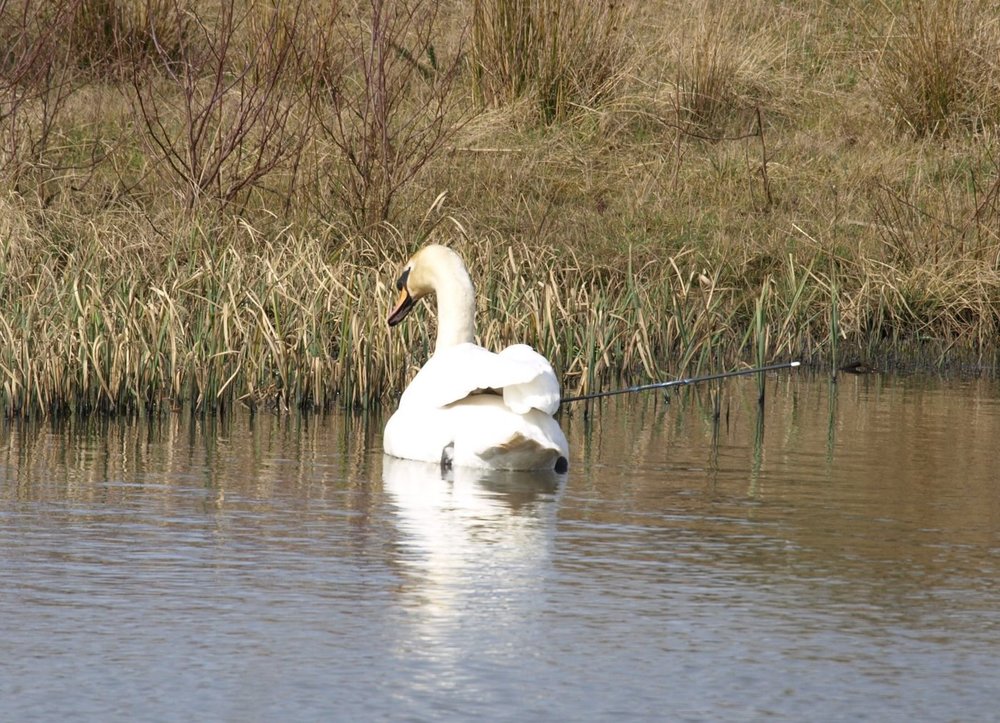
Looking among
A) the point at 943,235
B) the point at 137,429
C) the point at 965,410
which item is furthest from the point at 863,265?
the point at 137,429

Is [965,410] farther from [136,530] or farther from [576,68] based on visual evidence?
[576,68]

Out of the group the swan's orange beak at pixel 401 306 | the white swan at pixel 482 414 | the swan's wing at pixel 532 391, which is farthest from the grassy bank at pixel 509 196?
the swan's wing at pixel 532 391

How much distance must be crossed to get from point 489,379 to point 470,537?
52.3 inches

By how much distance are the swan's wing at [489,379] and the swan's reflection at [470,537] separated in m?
0.33

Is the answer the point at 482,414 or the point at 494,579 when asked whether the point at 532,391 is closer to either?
the point at 482,414

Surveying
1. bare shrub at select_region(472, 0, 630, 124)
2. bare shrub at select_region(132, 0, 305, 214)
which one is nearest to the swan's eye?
bare shrub at select_region(132, 0, 305, 214)

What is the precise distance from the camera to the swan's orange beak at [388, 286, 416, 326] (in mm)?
9672

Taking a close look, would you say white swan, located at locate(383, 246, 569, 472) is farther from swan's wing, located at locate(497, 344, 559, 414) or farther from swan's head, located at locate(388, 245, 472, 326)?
swan's head, located at locate(388, 245, 472, 326)

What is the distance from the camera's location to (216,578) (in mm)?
5797

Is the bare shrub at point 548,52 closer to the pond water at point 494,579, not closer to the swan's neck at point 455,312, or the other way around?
the swan's neck at point 455,312

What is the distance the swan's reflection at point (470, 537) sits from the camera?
5.55 m

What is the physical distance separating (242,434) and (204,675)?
4491 millimetres

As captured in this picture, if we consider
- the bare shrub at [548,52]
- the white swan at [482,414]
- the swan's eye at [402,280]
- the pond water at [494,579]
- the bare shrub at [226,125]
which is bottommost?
the pond water at [494,579]

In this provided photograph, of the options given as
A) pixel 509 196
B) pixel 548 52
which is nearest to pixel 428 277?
pixel 509 196
